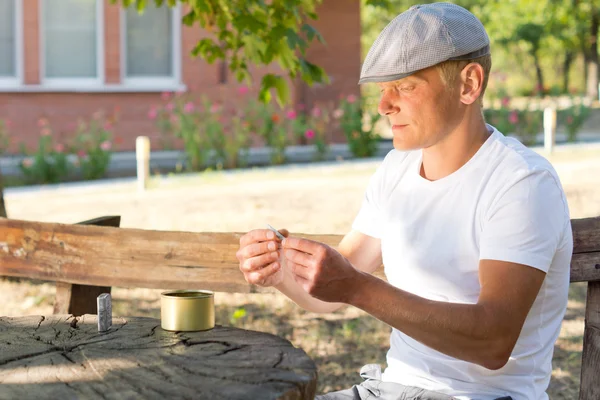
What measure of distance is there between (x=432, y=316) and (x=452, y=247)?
0.28 meters

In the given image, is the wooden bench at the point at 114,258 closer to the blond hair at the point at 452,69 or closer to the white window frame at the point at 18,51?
the blond hair at the point at 452,69

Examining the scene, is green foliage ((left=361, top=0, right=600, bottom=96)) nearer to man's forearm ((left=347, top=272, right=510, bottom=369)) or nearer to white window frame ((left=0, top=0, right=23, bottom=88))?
white window frame ((left=0, top=0, right=23, bottom=88))

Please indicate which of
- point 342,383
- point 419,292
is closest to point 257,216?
point 342,383

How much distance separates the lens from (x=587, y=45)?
119 ft

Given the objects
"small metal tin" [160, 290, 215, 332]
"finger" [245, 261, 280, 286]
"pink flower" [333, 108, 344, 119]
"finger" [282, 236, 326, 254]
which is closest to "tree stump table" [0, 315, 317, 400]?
"small metal tin" [160, 290, 215, 332]

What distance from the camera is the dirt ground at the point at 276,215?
17.1ft

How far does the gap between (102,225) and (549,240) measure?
2.09 metres

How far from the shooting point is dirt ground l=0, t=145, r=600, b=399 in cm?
521

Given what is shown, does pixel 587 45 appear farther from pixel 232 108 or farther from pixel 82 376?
pixel 82 376

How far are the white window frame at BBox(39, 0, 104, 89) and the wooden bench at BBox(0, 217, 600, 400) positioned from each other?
462 inches

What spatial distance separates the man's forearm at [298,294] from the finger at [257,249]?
0.27 m

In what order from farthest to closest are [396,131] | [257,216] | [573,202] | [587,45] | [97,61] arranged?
[587,45], [97,61], [573,202], [257,216], [396,131]

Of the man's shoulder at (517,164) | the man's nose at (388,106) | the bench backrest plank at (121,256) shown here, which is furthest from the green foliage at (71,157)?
the man's shoulder at (517,164)

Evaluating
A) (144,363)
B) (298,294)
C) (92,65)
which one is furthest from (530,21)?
(144,363)
